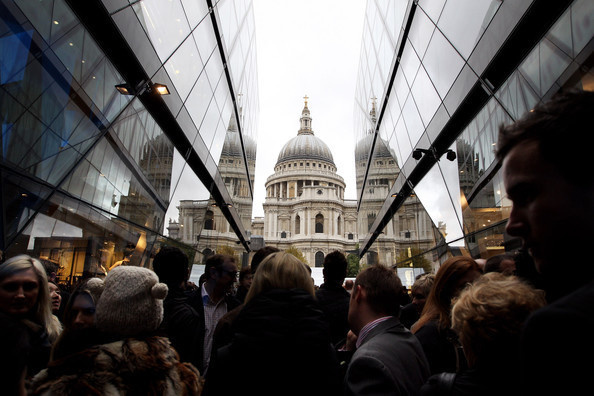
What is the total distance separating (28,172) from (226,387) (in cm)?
412

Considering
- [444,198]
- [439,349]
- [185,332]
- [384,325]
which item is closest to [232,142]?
[444,198]

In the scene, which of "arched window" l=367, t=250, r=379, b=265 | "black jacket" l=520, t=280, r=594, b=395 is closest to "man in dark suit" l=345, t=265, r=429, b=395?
"black jacket" l=520, t=280, r=594, b=395

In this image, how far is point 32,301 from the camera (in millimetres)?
2732

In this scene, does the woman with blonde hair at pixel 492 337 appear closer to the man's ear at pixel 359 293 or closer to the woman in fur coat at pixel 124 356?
the man's ear at pixel 359 293

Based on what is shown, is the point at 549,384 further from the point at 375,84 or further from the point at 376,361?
the point at 375,84

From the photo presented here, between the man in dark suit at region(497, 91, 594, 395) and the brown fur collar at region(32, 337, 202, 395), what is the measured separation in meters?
1.98

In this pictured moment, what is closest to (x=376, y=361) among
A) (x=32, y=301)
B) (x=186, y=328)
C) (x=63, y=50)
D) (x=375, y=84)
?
(x=186, y=328)

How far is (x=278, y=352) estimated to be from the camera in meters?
1.98

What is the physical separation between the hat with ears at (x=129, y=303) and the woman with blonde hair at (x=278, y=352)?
598 mm

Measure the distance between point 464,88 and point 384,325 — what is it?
6904mm

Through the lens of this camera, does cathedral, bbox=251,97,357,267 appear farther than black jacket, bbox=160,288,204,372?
Yes

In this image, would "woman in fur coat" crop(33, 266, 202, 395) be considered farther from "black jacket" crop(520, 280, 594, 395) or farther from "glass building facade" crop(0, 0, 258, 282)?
"glass building facade" crop(0, 0, 258, 282)

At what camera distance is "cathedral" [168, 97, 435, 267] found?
589 inches

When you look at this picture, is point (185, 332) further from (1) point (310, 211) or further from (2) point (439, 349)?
(1) point (310, 211)
